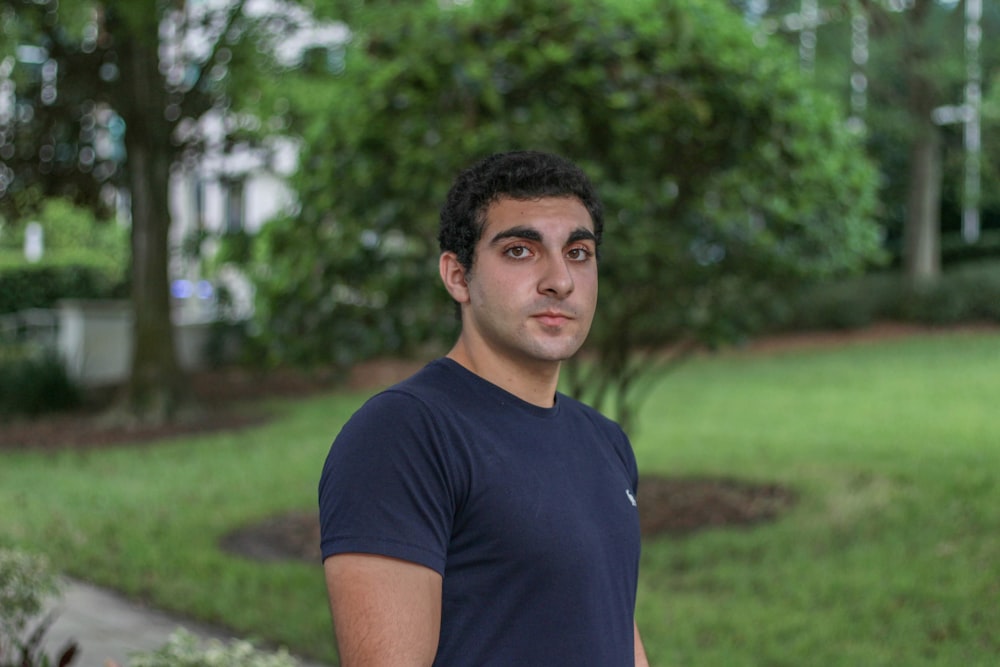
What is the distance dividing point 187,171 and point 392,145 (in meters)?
8.86

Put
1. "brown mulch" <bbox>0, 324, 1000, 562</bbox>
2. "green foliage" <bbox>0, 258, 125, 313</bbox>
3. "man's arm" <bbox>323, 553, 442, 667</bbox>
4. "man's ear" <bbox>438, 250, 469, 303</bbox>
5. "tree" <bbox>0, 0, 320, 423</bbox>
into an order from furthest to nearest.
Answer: "green foliage" <bbox>0, 258, 125, 313</bbox>
"tree" <bbox>0, 0, 320, 423</bbox>
"brown mulch" <bbox>0, 324, 1000, 562</bbox>
"man's ear" <bbox>438, 250, 469, 303</bbox>
"man's arm" <bbox>323, 553, 442, 667</bbox>

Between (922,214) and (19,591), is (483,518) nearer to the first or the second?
(19,591)

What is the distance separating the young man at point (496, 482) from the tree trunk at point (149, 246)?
1240 cm

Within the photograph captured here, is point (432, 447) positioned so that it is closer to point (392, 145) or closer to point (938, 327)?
point (392, 145)

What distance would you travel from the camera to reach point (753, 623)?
19.5 ft

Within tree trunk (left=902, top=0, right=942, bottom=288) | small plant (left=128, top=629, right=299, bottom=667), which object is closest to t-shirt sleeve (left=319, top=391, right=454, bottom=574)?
small plant (left=128, top=629, right=299, bottom=667)

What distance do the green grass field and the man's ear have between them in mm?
3672

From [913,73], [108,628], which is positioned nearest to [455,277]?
[108,628]

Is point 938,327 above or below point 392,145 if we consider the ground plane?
below

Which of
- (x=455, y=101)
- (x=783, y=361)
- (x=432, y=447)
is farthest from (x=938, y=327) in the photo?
(x=432, y=447)

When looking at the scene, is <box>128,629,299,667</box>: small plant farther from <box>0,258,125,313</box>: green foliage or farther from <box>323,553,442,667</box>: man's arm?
<box>0,258,125,313</box>: green foliage

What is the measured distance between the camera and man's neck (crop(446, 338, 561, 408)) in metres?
2.12

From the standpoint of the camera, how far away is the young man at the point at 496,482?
1800 millimetres

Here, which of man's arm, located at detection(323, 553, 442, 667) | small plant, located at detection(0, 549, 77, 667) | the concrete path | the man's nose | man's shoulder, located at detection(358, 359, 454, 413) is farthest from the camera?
the concrete path
